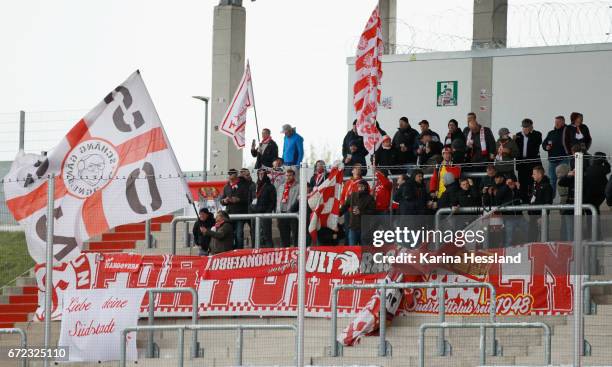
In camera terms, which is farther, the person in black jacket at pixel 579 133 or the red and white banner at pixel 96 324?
the person in black jacket at pixel 579 133

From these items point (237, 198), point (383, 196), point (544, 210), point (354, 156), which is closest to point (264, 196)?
point (237, 198)

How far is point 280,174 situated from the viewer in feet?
69.6

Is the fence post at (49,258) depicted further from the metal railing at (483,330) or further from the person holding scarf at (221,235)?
the person holding scarf at (221,235)

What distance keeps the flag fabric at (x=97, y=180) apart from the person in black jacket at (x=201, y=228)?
3.79 metres

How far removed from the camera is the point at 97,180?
54.6 ft

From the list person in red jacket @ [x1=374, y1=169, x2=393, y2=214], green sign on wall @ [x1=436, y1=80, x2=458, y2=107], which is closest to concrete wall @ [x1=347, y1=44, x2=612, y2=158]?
green sign on wall @ [x1=436, y1=80, x2=458, y2=107]

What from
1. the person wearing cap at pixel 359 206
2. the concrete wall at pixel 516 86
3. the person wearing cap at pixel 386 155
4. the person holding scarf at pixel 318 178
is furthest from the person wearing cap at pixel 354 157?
the concrete wall at pixel 516 86

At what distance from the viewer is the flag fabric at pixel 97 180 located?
1659 centimetres

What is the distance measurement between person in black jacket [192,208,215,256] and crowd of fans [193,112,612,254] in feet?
0.07

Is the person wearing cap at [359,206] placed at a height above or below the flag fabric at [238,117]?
below

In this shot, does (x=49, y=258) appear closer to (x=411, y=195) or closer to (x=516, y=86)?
(x=411, y=195)

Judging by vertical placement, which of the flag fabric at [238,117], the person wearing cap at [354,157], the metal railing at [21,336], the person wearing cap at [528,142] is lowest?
the metal railing at [21,336]

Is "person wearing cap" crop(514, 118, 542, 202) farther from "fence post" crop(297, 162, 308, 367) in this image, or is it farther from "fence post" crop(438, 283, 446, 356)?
"fence post" crop(297, 162, 308, 367)

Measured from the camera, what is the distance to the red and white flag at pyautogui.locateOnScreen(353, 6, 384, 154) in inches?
813
